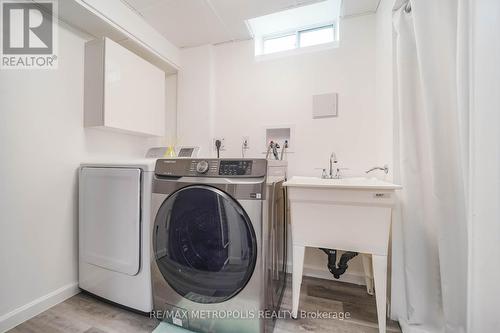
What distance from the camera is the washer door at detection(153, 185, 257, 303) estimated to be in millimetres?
1036

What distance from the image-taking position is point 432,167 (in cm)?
100

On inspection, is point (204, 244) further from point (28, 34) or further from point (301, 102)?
point (28, 34)

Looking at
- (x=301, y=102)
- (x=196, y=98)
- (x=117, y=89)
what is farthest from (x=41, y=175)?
(x=301, y=102)

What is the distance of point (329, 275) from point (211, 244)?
126cm

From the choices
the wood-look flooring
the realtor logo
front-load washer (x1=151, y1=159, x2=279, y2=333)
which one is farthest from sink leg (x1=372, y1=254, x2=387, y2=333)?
the realtor logo

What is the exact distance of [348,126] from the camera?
1.81m

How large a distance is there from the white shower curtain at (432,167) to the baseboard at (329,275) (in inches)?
17.6

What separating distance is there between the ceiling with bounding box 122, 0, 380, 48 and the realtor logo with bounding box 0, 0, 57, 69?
59 centimetres

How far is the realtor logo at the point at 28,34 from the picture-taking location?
1256 millimetres

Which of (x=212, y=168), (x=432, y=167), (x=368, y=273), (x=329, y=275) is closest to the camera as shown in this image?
(x=432, y=167)

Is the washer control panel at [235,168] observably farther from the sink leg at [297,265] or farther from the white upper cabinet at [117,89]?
the white upper cabinet at [117,89]

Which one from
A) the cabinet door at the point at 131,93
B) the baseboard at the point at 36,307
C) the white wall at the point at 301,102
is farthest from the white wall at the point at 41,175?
the white wall at the point at 301,102

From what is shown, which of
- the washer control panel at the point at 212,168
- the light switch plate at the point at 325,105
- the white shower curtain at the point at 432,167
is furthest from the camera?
the light switch plate at the point at 325,105

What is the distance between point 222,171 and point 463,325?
1.33m
